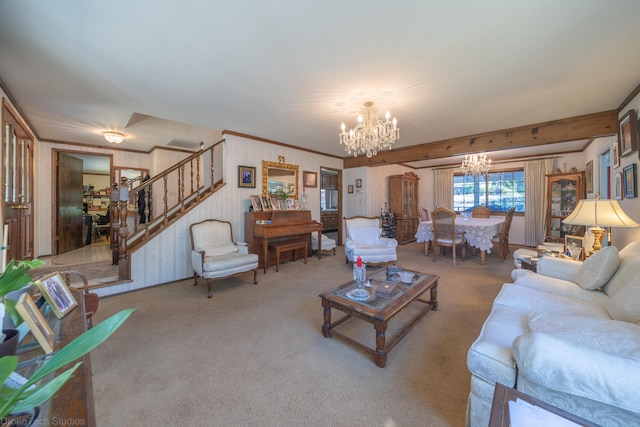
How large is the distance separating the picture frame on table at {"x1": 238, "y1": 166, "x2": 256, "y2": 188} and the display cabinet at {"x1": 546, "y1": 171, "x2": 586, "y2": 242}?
628cm

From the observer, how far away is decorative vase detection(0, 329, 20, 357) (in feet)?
2.56

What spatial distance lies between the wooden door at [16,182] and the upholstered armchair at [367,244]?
402cm

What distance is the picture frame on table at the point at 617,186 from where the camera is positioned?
292 cm

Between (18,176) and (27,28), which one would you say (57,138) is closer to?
(18,176)

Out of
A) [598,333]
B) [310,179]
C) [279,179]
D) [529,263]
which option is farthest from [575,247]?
[279,179]

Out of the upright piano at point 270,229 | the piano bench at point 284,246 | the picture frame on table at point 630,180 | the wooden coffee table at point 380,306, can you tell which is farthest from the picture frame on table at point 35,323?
the picture frame on table at point 630,180

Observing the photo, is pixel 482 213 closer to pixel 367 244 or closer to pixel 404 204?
pixel 404 204

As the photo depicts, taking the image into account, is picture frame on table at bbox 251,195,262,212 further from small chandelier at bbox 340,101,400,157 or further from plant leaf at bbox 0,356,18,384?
plant leaf at bbox 0,356,18,384

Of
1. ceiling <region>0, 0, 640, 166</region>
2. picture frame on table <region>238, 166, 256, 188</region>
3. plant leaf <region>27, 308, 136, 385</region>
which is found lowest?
plant leaf <region>27, 308, 136, 385</region>

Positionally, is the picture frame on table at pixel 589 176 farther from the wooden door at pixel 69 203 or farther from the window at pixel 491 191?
the wooden door at pixel 69 203

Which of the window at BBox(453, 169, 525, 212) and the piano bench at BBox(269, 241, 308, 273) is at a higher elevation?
the window at BBox(453, 169, 525, 212)

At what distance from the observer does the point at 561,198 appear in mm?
5266

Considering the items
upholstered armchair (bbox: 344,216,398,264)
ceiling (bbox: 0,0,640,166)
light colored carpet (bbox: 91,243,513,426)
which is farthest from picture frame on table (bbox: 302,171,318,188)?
light colored carpet (bbox: 91,243,513,426)

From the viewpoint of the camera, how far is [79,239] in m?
5.43
